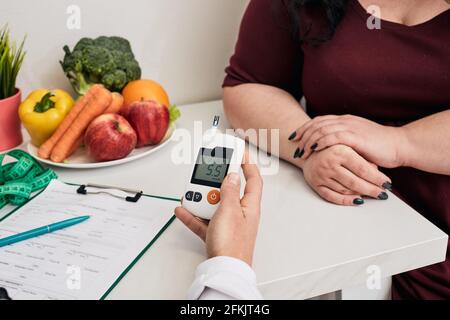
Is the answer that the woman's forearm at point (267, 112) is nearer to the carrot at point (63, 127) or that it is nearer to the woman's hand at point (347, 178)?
the woman's hand at point (347, 178)

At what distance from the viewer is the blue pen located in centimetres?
65

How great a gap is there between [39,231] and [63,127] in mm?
305

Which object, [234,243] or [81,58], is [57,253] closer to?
[234,243]

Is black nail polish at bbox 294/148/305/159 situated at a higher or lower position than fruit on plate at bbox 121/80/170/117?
lower

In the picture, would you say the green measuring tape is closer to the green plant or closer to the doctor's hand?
the green plant

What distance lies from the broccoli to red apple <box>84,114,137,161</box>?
0.16 meters

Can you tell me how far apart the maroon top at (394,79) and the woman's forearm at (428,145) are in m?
0.06

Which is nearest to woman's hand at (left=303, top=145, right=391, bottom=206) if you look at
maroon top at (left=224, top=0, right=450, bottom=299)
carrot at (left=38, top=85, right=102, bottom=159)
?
maroon top at (left=224, top=0, right=450, bottom=299)

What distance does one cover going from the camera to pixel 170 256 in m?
0.63

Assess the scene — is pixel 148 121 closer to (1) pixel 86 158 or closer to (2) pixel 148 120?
(2) pixel 148 120

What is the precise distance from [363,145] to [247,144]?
28cm

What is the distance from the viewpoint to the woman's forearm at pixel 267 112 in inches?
34.7

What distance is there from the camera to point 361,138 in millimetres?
764

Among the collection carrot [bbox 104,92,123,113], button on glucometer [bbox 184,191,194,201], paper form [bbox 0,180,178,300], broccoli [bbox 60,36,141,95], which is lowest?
paper form [bbox 0,180,178,300]
